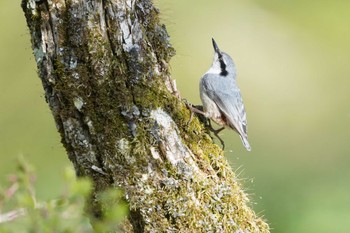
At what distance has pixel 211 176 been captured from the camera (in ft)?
10.8

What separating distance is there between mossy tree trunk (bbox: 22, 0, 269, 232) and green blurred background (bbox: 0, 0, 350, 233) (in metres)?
3.63

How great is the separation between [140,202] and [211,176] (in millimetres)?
353

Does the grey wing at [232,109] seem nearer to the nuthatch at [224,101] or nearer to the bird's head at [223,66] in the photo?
the nuthatch at [224,101]

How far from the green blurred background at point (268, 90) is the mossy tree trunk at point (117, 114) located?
363cm

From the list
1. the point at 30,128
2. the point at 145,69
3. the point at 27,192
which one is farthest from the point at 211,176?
the point at 30,128

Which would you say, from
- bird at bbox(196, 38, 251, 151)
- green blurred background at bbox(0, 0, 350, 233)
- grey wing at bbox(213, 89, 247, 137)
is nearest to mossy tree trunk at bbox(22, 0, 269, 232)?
bird at bbox(196, 38, 251, 151)

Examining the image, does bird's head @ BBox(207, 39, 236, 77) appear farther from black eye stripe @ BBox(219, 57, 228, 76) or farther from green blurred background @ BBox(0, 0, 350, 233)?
green blurred background @ BBox(0, 0, 350, 233)

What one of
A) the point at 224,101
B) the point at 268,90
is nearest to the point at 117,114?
the point at 224,101

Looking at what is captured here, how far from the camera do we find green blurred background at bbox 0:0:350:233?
7.52 meters

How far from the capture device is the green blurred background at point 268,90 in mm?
7523

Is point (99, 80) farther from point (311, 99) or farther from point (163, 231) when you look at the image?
point (311, 99)

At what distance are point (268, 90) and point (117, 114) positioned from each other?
5.70 m

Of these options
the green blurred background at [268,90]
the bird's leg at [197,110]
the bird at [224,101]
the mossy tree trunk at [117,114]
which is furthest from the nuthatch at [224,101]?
the green blurred background at [268,90]

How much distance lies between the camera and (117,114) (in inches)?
123
